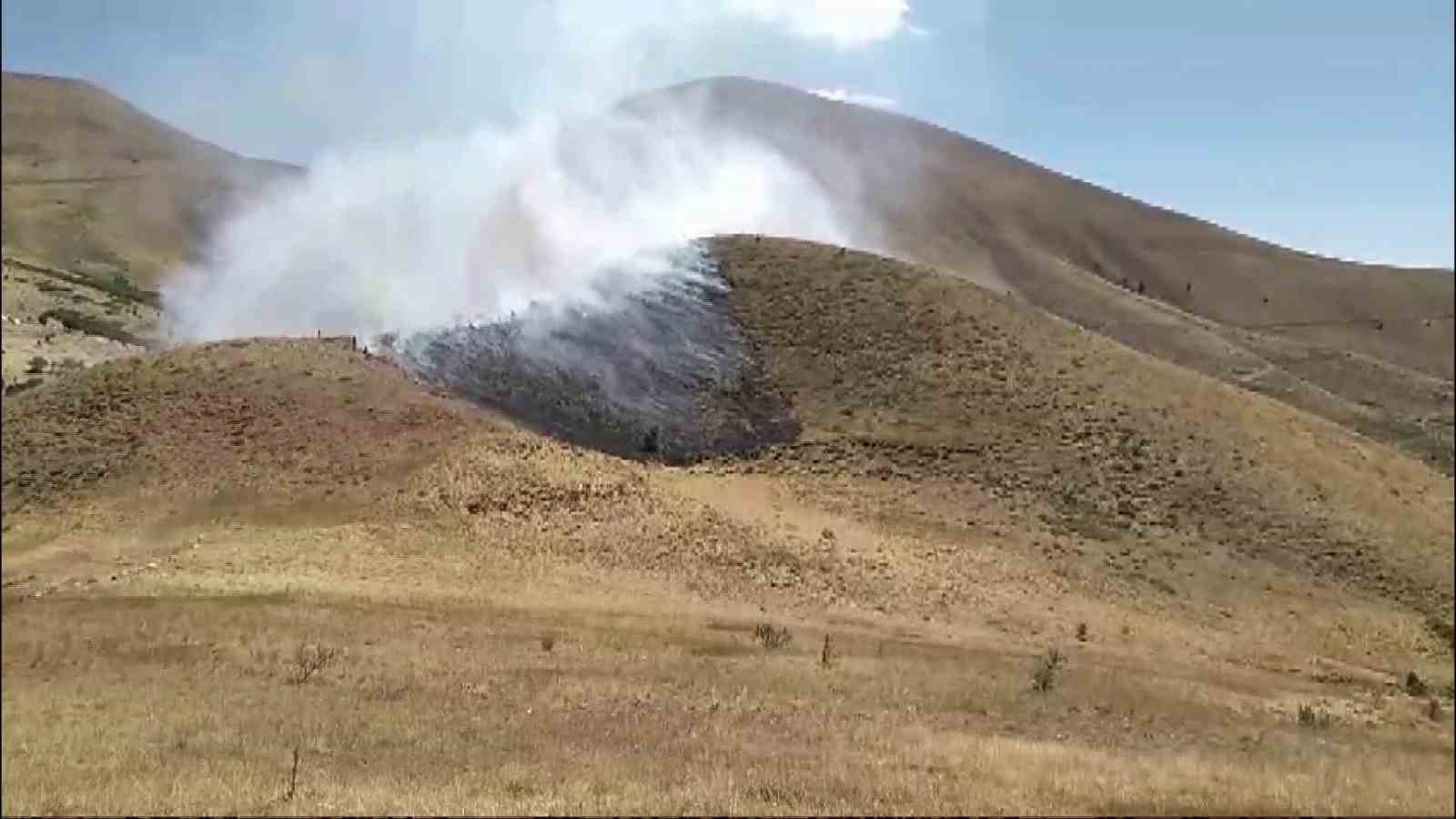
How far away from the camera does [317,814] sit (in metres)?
9.70

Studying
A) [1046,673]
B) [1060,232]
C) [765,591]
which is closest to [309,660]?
[1046,673]

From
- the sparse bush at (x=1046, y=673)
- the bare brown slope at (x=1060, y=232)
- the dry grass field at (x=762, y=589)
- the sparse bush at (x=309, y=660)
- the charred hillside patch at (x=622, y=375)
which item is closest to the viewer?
the dry grass field at (x=762, y=589)

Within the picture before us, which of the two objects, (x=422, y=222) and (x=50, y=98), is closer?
(x=50, y=98)

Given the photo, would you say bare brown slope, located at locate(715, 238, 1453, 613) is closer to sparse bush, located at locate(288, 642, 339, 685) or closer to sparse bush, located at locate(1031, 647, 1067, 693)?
sparse bush, located at locate(1031, 647, 1067, 693)

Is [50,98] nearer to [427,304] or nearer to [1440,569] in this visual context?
[1440,569]

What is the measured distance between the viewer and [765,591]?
3238 cm

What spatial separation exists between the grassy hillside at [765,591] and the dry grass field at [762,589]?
11 centimetres

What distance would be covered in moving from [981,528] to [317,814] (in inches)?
1331

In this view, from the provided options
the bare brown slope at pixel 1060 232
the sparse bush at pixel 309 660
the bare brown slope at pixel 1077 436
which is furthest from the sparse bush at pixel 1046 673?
the bare brown slope at pixel 1060 232

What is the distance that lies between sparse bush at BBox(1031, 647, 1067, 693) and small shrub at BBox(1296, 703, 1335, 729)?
12.8 ft

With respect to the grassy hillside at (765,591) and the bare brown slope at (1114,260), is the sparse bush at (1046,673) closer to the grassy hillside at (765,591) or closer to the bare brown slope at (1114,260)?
the grassy hillside at (765,591)

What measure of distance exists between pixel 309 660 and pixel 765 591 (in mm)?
17601

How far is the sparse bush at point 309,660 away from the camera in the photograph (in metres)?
15.1

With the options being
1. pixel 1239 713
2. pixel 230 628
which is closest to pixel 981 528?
pixel 1239 713
